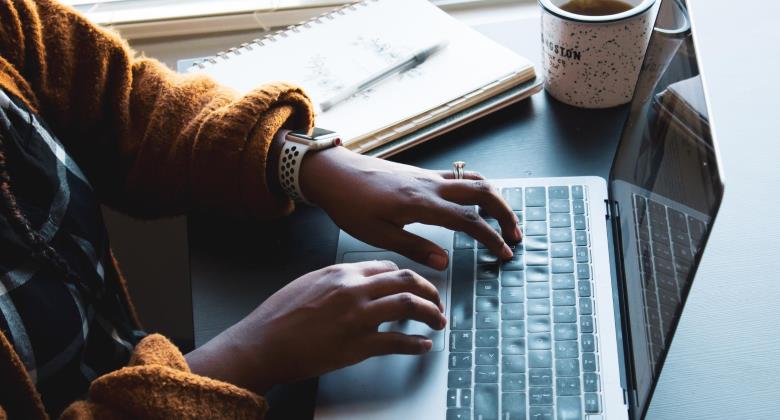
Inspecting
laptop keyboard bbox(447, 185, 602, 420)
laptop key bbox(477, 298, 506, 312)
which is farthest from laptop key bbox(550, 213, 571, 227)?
laptop key bbox(477, 298, 506, 312)

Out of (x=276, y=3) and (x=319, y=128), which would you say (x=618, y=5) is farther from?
(x=276, y=3)

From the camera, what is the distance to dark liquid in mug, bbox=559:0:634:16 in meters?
0.91

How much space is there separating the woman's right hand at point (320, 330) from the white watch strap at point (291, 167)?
0.14 meters

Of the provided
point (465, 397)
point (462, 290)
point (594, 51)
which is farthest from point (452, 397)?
point (594, 51)

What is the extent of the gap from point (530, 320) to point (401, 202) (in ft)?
0.52

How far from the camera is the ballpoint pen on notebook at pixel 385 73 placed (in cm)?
95

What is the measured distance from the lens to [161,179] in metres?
0.89

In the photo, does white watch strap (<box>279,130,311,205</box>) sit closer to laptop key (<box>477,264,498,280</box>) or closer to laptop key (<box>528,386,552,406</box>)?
laptop key (<box>477,264,498,280</box>)

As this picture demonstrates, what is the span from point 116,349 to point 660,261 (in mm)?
492

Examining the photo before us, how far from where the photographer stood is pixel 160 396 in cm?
65

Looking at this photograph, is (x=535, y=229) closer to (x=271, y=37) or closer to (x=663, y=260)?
(x=663, y=260)

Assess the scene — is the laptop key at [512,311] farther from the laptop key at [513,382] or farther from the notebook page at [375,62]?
the notebook page at [375,62]

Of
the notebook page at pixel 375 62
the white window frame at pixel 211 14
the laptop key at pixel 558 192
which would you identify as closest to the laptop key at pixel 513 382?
the laptop key at pixel 558 192

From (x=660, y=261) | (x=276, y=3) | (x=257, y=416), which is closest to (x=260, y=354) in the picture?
(x=257, y=416)
